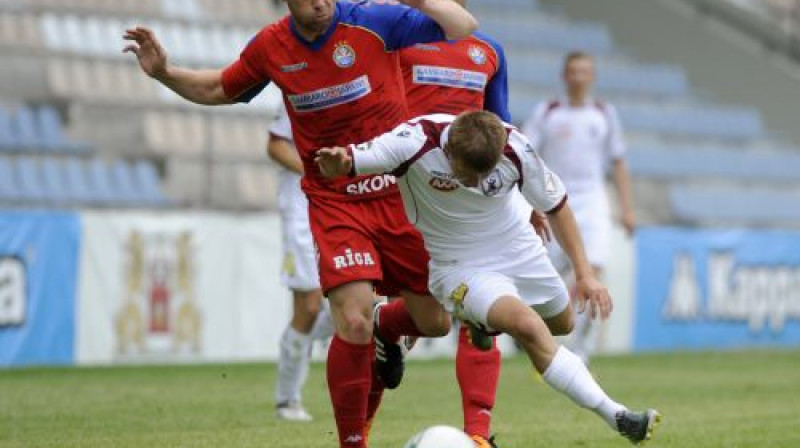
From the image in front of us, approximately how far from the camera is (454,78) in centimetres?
828

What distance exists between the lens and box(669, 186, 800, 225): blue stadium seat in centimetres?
2170

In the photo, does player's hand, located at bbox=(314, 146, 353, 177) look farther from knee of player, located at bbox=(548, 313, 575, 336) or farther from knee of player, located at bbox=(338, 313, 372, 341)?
knee of player, located at bbox=(548, 313, 575, 336)

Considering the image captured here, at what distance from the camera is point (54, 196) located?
635 inches

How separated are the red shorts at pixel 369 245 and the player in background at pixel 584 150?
5.89 metres

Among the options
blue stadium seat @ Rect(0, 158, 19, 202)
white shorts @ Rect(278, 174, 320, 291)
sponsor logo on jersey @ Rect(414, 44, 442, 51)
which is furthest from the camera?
blue stadium seat @ Rect(0, 158, 19, 202)

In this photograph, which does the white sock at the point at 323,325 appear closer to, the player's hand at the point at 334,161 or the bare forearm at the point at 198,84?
the bare forearm at the point at 198,84

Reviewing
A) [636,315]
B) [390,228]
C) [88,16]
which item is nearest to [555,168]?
[636,315]

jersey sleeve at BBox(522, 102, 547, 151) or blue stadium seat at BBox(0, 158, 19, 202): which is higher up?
jersey sleeve at BBox(522, 102, 547, 151)

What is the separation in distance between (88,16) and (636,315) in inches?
284

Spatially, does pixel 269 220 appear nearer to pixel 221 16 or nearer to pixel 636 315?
pixel 636 315

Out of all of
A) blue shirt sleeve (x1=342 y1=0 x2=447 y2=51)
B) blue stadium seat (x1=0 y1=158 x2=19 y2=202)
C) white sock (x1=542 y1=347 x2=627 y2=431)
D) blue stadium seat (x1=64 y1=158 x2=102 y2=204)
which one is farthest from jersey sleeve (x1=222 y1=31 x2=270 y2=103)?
blue stadium seat (x1=64 y1=158 x2=102 y2=204)

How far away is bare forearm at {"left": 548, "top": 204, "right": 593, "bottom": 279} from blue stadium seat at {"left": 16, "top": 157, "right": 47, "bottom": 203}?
958 cm

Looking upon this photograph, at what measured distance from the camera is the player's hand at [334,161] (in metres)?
6.59

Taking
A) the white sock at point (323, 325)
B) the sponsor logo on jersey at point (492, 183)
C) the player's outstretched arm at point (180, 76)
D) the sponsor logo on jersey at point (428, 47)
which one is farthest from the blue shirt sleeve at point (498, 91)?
the white sock at point (323, 325)
